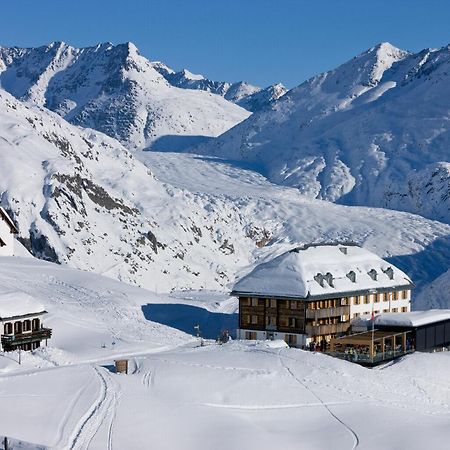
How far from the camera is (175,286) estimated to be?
126m

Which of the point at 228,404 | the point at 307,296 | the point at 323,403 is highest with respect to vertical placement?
the point at 307,296

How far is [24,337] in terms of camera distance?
2317 inches

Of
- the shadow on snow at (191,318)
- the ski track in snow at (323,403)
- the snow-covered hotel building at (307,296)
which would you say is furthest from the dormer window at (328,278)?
the ski track in snow at (323,403)

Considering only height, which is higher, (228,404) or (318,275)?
(318,275)

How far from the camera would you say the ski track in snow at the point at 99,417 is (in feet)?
125

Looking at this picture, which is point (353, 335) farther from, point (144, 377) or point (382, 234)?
point (382, 234)

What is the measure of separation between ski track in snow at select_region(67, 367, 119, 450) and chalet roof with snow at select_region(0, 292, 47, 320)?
12.1 m

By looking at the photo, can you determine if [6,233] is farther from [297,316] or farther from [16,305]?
[297,316]

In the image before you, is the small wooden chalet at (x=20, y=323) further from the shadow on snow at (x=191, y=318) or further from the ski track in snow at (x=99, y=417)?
the shadow on snow at (x=191, y=318)

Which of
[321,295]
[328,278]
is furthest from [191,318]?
[321,295]

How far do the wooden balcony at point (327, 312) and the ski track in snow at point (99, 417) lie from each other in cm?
2433

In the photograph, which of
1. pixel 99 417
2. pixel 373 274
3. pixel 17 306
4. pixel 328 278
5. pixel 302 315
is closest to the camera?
pixel 99 417

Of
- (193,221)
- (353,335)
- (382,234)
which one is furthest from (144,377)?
(382,234)

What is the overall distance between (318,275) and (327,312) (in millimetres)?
2879
